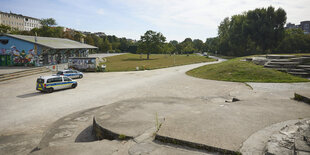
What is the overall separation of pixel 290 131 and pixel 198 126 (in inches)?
118

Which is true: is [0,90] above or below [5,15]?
below

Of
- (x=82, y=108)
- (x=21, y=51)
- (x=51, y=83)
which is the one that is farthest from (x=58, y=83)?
(x=21, y=51)

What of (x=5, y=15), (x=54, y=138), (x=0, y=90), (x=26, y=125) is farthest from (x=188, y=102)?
(x=5, y=15)

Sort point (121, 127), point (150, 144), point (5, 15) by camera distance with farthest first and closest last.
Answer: point (5, 15) → point (121, 127) → point (150, 144)

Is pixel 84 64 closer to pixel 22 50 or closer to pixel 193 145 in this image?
pixel 22 50

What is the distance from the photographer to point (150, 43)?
235ft

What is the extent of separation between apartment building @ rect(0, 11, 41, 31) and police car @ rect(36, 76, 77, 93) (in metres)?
109

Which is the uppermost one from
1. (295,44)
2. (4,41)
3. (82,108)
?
(295,44)

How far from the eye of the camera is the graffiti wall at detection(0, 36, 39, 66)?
32.2 m

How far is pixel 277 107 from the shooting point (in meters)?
9.00

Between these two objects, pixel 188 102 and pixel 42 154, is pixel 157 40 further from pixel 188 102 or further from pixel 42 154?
pixel 42 154

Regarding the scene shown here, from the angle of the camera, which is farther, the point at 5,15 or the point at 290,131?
the point at 5,15

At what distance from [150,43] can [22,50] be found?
1807 inches

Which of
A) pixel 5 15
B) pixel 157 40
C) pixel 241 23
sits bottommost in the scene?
pixel 157 40
